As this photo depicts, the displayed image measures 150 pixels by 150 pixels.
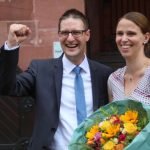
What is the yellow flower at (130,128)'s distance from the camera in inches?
97.9

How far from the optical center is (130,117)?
2.56 metres

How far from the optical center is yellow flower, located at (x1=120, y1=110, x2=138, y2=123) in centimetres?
254

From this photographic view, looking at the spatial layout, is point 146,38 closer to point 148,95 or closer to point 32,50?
point 148,95

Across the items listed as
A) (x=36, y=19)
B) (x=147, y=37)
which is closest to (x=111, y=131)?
(x=147, y=37)

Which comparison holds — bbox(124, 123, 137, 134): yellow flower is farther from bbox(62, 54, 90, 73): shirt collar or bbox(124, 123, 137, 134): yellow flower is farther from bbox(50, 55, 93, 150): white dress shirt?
bbox(62, 54, 90, 73): shirt collar

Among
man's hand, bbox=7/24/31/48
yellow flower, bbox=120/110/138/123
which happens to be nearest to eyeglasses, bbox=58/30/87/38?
man's hand, bbox=7/24/31/48

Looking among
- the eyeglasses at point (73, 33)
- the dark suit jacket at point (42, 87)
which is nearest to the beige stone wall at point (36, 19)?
the dark suit jacket at point (42, 87)

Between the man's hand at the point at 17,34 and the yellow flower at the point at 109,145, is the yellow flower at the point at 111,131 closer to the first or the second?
the yellow flower at the point at 109,145

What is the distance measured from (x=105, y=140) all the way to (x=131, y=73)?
29.4 inches

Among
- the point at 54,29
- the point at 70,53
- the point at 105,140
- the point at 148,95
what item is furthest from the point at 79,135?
the point at 54,29

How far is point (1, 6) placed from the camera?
5770 millimetres

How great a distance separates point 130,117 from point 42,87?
2.90 feet

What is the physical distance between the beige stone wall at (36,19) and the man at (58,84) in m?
2.27

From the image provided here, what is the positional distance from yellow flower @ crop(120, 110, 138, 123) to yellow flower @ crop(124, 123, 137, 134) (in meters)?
0.02
